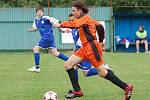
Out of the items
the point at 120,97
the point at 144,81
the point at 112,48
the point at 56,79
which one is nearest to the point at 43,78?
the point at 56,79

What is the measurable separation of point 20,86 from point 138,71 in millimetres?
5069

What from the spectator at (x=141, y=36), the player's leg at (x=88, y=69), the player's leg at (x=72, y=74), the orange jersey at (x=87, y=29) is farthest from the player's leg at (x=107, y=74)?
the spectator at (x=141, y=36)

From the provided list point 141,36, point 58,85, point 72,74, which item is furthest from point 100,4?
point 72,74

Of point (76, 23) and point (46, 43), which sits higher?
point (76, 23)

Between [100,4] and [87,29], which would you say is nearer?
[87,29]

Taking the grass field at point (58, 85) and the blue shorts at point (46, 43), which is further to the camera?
the blue shorts at point (46, 43)

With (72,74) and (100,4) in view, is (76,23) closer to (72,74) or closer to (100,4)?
(72,74)

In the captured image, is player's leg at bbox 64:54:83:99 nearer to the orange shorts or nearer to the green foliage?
the orange shorts

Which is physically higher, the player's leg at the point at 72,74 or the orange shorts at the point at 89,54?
the orange shorts at the point at 89,54

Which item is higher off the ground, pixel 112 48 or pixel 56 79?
pixel 56 79

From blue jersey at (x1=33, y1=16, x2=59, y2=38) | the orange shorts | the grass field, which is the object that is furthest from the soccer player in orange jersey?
blue jersey at (x1=33, y1=16, x2=59, y2=38)

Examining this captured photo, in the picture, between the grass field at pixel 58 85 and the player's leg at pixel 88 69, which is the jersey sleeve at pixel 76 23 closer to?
the grass field at pixel 58 85

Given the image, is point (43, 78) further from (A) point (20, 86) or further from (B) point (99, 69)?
(B) point (99, 69)

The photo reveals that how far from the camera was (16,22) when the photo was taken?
99.6ft
